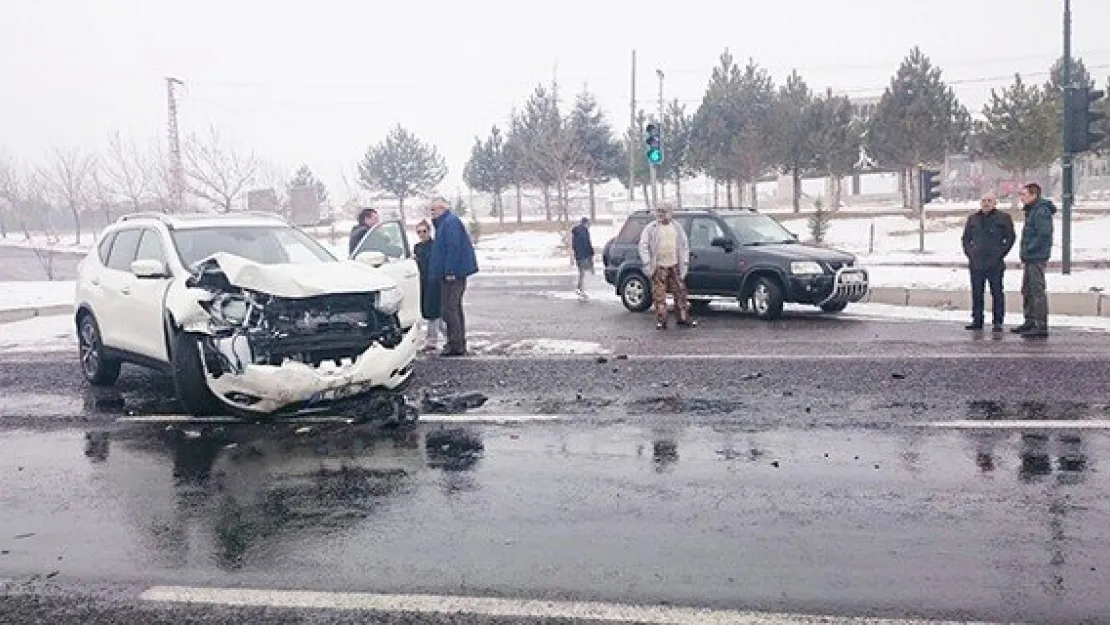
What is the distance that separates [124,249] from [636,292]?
342 inches

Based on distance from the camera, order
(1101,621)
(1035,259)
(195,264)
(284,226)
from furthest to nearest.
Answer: (1035,259) < (284,226) < (195,264) < (1101,621)

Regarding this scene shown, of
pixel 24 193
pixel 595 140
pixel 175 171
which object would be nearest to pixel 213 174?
pixel 175 171

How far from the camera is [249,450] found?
695 centimetres

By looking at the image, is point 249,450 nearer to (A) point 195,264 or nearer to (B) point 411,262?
(A) point 195,264

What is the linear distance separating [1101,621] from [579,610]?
2012 mm

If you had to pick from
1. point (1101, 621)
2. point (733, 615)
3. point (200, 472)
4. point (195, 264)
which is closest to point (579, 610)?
point (733, 615)

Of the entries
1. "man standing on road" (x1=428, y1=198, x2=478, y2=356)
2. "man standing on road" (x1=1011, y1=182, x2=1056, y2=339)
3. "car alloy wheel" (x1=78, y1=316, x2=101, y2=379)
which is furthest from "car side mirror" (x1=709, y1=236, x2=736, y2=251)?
"car alloy wheel" (x1=78, y1=316, x2=101, y2=379)

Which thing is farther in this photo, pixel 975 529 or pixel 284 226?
pixel 284 226

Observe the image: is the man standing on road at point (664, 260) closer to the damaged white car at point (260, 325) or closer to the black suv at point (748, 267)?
the black suv at point (748, 267)

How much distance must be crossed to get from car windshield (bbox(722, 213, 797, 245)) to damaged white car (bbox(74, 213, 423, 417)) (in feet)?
25.0

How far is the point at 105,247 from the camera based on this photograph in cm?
1005

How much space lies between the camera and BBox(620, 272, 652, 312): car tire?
1602cm

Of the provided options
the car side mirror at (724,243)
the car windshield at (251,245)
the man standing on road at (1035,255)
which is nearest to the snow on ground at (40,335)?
the car windshield at (251,245)

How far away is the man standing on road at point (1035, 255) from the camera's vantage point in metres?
11.5
